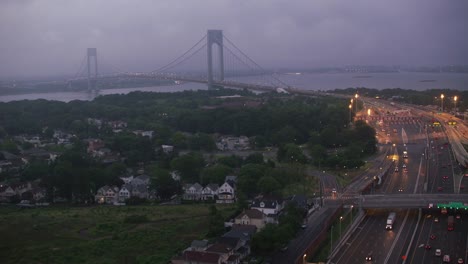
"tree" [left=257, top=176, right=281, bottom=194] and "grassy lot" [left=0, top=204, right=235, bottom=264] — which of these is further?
"tree" [left=257, top=176, right=281, bottom=194]

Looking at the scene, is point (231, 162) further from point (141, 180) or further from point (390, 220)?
point (390, 220)

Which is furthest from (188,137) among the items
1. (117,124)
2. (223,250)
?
(223,250)

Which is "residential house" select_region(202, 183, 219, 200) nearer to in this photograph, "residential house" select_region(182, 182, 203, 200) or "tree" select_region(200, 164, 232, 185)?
"residential house" select_region(182, 182, 203, 200)

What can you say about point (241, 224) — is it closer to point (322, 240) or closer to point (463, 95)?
point (322, 240)

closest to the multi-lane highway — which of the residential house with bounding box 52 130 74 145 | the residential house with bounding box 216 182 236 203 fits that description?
the residential house with bounding box 216 182 236 203

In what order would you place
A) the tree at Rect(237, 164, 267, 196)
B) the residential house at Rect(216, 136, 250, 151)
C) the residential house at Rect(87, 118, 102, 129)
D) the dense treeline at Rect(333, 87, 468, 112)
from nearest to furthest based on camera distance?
1. the tree at Rect(237, 164, 267, 196)
2. the residential house at Rect(216, 136, 250, 151)
3. the residential house at Rect(87, 118, 102, 129)
4. the dense treeline at Rect(333, 87, 468, 112)

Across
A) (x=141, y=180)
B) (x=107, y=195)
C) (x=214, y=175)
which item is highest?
(x=214, y=175)

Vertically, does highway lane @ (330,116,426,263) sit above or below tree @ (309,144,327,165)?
below
